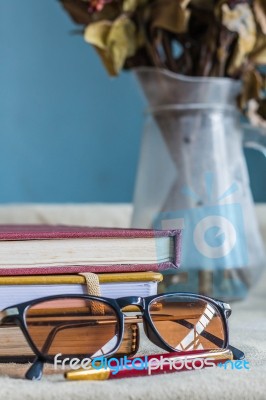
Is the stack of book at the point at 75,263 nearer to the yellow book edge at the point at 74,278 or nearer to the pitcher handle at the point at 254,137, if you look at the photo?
the yellow book edge at the point at 74,278

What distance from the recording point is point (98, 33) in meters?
0.78

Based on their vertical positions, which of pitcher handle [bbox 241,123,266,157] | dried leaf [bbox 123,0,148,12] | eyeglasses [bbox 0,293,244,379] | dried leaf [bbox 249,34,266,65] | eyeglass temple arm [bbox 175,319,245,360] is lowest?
pitcher handle [bbox 241,123,266,157]

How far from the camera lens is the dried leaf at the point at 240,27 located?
2.49 ft

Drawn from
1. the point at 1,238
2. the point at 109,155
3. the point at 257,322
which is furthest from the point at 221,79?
the point at 109,155

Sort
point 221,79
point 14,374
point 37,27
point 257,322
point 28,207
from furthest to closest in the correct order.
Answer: point 37,27, point 28,207, point 221,79, point 257,322, point 14,374

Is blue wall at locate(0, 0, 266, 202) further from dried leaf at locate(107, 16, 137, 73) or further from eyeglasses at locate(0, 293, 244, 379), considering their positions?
eyeglasses at locate(0, 293, 244, 379)

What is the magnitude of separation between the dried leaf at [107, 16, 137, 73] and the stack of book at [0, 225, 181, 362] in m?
0.32

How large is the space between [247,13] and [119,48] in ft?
0.45

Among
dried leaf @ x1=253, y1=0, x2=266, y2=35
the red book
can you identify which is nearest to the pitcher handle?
dried leaf @ x1=253, y1=0, x2=266, y2=35

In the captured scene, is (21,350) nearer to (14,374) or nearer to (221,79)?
(14,374)

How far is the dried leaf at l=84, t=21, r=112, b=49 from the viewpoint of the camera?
77cm

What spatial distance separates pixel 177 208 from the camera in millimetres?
787

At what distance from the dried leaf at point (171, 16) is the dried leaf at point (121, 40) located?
27 mm

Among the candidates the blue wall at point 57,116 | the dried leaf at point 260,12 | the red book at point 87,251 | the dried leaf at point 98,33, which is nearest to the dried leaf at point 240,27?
the dried leaf at point 260,12
